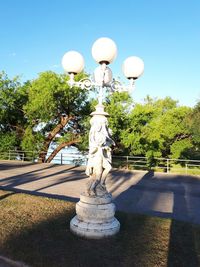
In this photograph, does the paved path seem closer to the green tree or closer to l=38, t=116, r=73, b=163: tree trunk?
the green tree

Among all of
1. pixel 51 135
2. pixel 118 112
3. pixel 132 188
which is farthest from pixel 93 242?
pixel 51 135

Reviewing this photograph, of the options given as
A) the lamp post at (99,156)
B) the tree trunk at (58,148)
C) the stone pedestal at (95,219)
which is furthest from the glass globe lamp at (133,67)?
the tree trunk at (58,148)

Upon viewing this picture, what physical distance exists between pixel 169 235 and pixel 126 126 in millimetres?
12960

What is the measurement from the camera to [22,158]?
21.1 metres

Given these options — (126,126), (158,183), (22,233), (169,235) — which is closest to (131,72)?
(169,235)

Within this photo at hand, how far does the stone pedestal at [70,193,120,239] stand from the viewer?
5719 mm

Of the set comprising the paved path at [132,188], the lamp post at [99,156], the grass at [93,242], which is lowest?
the grass at [93,242]

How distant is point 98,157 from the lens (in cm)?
603

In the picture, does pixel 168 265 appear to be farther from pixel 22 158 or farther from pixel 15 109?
pixel 15 109

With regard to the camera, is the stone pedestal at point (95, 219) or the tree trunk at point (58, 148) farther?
the tree trunk at point (58, 148)

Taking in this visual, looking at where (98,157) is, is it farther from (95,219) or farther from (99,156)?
(95,219)

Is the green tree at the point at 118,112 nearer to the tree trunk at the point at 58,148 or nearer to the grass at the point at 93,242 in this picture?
the tree trunk at the point at 58,148

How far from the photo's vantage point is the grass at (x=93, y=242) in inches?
187

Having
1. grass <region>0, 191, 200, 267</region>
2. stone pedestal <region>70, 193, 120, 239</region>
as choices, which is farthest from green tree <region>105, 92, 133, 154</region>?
stone pedestal <region>70, 193, 120, 239</region>
